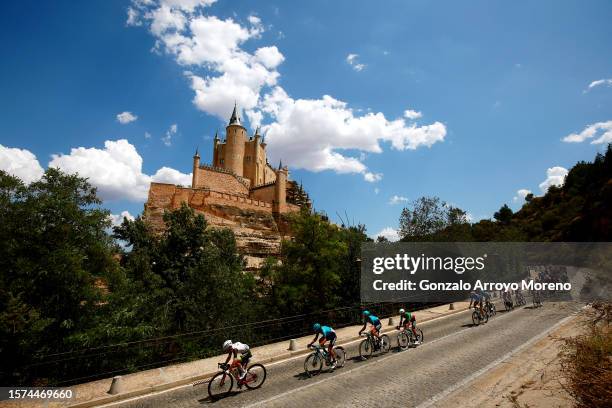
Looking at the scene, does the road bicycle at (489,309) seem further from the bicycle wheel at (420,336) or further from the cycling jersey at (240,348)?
the cycling jersey at (240,348)

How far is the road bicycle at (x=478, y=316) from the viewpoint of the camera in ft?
57.9

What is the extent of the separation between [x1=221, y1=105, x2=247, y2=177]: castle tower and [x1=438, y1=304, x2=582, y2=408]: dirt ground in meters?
63.0

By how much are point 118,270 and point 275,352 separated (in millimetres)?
7728

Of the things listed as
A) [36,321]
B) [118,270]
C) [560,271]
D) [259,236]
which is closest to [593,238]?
[560,271]

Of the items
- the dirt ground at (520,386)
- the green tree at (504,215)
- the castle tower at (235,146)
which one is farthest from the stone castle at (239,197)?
the green tree at (504,215)

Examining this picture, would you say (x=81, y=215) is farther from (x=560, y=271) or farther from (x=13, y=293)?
(x=560, y=271)

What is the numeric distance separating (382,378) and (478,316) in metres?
10.0

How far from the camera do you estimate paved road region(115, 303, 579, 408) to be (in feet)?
28.5

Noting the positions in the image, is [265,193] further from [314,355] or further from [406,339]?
[314,355]

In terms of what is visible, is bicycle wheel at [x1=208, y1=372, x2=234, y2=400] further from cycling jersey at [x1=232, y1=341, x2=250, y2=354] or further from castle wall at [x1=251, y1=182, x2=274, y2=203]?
Result: castle wall at [x1=251, y1=182, x2=274, y2=203]

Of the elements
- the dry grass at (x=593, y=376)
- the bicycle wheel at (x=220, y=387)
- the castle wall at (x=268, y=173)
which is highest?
the castle wall at (x=268, y=173)

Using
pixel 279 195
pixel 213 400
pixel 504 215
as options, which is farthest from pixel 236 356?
pixel 504 215

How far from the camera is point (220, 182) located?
5928cm

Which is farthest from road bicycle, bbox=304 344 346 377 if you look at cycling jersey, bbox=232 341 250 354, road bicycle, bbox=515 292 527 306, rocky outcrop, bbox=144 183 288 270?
rocky outcrop, bbox=144 183 288 270
